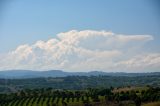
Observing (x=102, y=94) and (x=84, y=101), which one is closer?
(x=84, y=101)

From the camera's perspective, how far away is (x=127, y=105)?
94125mm

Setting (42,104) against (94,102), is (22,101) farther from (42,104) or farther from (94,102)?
(94,102)

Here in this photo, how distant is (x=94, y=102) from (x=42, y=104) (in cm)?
1683

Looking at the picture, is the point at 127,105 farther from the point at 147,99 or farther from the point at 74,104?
the point at 74,104

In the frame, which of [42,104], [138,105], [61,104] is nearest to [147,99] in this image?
[138,105]

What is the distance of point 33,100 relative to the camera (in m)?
107

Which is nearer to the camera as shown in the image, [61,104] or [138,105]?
[138,105]

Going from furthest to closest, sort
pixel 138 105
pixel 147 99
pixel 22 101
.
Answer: pixel 22 101 → pixel 147 99 → pixel 138 105

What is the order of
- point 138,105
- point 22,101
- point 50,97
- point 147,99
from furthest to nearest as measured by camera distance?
point 50,97 → point 22,101 → point 147,99 → point 138,105

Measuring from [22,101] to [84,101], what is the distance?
21.8 meters

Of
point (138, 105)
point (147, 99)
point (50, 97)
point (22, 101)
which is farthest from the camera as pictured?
point (50, 97)

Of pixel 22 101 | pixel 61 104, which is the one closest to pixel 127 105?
pixel 61 104

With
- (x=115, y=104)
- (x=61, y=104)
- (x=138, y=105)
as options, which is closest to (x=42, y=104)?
(x=61, y=104)

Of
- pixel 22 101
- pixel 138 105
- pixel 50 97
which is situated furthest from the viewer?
pixel 50 97
